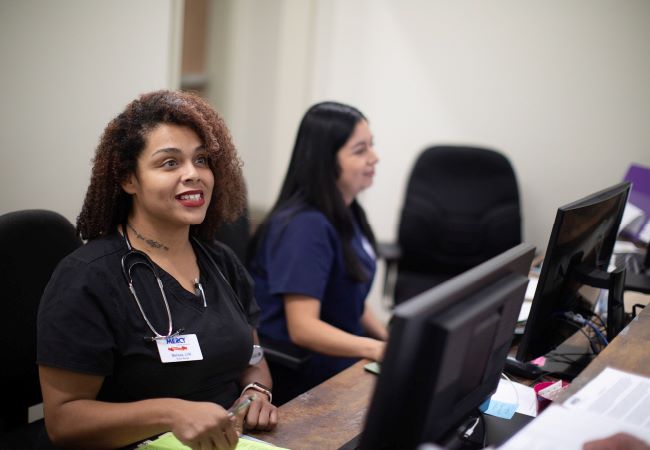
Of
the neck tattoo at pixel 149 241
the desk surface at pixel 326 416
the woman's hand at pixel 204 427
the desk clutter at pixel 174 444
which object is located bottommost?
the desk surface at pixel 326 416

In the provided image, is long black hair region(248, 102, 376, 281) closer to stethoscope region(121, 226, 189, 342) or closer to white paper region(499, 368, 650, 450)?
stethoscope region(121, 226, 189, 342)

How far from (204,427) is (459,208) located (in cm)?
211

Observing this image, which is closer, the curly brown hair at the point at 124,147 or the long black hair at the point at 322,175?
the curly brown hair at the point at 124,147

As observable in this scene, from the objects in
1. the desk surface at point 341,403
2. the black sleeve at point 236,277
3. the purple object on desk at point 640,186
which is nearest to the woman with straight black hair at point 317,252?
the black sleeve at point 236,277

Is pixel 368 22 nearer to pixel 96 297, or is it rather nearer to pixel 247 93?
pixel 247 93

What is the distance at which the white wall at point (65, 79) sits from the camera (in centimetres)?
233

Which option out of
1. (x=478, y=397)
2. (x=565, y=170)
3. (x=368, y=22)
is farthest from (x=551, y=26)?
(x=478, y=397)

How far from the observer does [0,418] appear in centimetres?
173

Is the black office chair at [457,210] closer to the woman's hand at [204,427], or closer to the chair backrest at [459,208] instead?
the chair backrest at [459,208]

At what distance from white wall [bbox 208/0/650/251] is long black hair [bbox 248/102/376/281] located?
142 cm

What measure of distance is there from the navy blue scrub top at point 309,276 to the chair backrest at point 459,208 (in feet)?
3.13

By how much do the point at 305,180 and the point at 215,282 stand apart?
620 millimetres

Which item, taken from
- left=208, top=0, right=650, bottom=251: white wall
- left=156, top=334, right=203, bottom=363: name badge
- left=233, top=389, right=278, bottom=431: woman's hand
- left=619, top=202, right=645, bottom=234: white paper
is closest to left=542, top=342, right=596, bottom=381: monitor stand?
left=233, top=389, right=278, bottom=431: woman's hand

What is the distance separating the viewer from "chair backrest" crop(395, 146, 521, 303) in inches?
125
